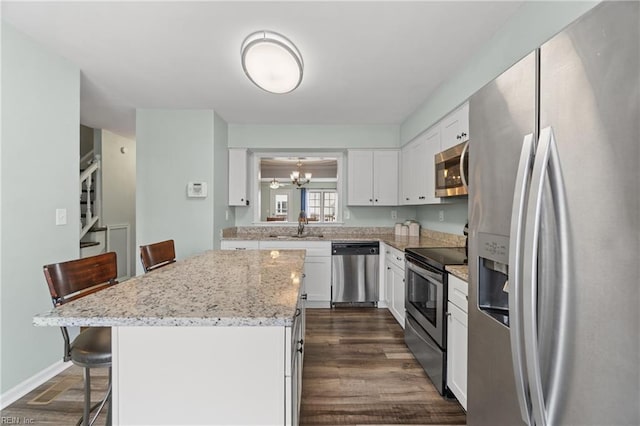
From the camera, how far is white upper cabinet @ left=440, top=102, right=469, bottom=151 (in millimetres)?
2291

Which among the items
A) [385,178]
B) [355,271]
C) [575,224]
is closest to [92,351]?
[575,224]

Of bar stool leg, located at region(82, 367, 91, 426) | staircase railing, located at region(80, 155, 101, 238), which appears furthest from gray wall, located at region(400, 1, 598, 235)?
staircase railing, located at region(80, 155, 101, 238)

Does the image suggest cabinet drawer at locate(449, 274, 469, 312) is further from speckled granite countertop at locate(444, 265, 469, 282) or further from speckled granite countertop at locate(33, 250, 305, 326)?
speckled granite countertop at locate(33, 250, 305, 326)

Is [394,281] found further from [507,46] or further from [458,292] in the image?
[507,46]

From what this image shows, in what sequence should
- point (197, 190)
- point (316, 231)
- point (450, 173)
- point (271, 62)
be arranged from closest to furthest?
point (271, 62) < point (450, 173) < point (197, 190) < point (316, 231)

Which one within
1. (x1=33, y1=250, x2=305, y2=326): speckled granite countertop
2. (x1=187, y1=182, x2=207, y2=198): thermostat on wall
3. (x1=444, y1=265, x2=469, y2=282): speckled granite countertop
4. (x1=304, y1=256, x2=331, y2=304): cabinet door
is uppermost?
Result: (x1=187, y1=182, x2=207, y2=198): thermostat on wall

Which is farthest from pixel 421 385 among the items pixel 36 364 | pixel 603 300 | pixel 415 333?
pixel 36 364

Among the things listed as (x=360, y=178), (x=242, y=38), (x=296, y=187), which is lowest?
(x=296, y=187)

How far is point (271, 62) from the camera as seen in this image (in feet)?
5.06

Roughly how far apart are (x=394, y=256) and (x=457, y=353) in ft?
4.90

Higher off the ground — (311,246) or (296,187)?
(296,187)

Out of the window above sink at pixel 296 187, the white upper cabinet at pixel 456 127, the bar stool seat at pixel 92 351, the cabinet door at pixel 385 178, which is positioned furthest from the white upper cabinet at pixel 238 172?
the bar stool seat at pixel 92 351

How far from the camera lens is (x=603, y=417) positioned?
2.26 feet

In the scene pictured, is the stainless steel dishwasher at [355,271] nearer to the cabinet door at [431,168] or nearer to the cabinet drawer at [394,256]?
the cabinet drawer at [394,256]
